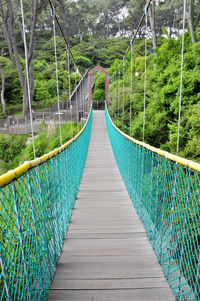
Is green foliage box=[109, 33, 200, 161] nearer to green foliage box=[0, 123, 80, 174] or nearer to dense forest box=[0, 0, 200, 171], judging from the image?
dense forest box=[0, 0, 200, 171]

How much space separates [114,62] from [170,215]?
18278 mm

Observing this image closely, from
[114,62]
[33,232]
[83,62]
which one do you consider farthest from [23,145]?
[83,62]

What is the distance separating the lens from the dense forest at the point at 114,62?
16.7 ft

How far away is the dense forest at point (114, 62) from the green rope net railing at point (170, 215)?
185 cm

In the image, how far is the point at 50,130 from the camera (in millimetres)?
10188

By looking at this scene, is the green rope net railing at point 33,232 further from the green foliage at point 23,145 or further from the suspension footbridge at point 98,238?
the green foliage at point 23,145

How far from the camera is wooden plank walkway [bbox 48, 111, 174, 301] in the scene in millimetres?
1405

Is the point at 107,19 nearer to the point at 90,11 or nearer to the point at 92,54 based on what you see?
the point at 90,11

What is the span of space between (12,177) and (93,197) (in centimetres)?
217

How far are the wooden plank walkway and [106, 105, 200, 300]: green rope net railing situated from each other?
9 cm

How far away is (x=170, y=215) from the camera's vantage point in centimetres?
156

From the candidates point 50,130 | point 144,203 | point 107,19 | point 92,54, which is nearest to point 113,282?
point 144,203

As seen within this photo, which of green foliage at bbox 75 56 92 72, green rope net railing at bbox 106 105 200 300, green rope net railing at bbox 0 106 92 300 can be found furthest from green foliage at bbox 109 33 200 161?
green foliage at bbox 75 56 92 72

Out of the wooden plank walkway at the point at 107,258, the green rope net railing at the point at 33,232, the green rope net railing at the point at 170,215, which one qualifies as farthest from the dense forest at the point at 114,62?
the green rope net railing at the point at 33,232
